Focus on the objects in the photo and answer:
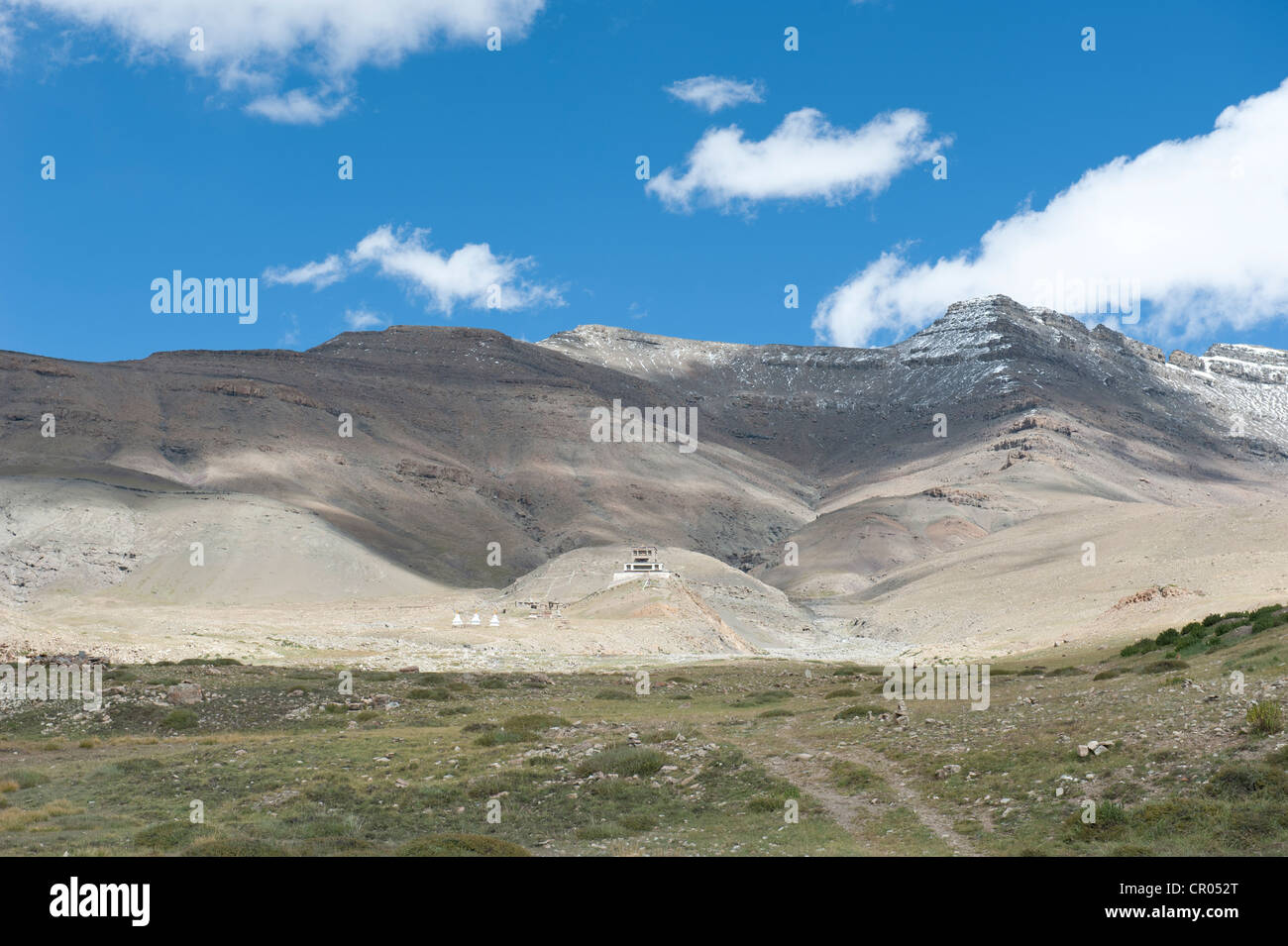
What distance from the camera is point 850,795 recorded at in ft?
63.3

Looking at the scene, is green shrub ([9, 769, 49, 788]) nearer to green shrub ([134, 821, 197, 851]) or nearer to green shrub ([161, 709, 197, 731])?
green shrub ([134, 821, 197, 851])

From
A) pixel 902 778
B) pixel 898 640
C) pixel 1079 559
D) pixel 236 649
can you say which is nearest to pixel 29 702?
pixel 236 649

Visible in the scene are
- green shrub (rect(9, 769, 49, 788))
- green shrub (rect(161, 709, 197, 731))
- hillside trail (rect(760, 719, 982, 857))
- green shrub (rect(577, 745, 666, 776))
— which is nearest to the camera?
hillside trail (rect(760, 719, 982, 857))

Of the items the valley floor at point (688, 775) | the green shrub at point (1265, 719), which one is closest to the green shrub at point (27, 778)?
the valley floor at point (688, 775)

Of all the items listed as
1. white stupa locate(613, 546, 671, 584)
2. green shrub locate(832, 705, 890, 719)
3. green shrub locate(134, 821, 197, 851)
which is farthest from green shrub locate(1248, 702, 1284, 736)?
white stupa locate(613, 546, 671, 584)

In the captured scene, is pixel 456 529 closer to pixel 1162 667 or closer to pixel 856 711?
pixel 856 711

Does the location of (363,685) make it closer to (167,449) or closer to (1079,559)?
(1079,559)

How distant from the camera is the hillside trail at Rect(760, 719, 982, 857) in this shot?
1633 centimetres

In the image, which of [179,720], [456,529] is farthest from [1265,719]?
[456,529]

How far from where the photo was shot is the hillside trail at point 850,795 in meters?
16.3

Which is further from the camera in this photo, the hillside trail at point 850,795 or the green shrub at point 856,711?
the green shrub at point 856,711

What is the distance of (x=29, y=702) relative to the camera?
1298 inches

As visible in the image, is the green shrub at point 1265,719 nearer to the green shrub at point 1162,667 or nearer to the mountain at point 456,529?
the green shrub at point 1162,667
